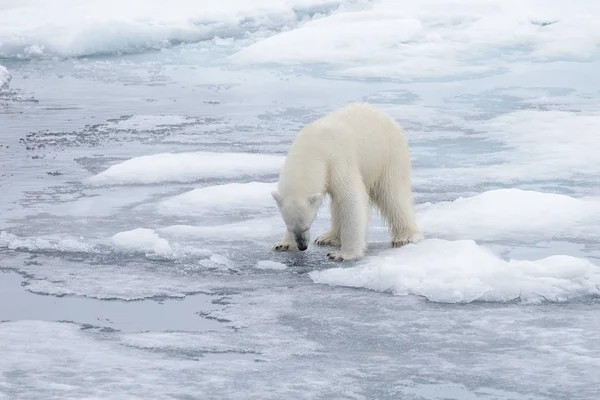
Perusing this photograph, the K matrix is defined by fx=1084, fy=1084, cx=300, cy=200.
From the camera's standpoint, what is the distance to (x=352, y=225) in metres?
5.90

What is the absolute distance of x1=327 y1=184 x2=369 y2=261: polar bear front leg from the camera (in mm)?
5891

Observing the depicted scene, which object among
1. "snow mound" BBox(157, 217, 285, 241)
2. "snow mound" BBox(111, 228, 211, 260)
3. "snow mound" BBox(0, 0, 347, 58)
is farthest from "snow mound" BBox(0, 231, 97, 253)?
"snow mound" BBox(0, 0, 347, 58)

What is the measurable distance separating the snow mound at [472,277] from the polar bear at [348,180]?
34 centimetres

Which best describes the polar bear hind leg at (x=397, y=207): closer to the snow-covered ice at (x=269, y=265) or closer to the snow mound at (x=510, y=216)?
the snow mound at (x=510, y=216)

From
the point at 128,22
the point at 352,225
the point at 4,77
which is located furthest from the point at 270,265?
the point at 128,22

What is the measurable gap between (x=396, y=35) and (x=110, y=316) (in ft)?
46.3

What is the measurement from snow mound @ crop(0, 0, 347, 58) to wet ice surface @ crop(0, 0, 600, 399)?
4.68 metres

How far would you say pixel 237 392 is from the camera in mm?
3820

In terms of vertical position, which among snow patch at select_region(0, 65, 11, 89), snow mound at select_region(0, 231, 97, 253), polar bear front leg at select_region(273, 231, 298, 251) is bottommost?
polar bear front leg at select_region(273, 231, 298, 251)

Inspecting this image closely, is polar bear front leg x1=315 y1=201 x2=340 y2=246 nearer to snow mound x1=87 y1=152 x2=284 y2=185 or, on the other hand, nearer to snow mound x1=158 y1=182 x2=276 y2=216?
snow mound x1=158 y1=182 x2=276 y2=216

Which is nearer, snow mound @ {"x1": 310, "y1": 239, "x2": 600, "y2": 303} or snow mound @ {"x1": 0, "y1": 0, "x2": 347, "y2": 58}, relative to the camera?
snow mound @ {"x1": 310, "y1": 239, "x2": 600, "y2": 303}

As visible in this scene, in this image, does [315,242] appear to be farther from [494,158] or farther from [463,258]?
[494,158]

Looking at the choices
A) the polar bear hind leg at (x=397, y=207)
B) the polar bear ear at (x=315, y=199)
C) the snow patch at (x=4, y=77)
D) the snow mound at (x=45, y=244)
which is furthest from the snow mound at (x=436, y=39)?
the polar bear ear at (x=315, y=199)

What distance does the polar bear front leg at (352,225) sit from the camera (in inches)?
232
